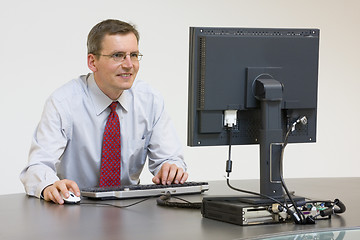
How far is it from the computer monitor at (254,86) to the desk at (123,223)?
0.24 m

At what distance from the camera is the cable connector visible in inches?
89.2

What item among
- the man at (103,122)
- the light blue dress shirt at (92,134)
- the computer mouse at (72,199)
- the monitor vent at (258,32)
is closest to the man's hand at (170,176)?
the man at (103,122)

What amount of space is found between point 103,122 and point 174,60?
246cm

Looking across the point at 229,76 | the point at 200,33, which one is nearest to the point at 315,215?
the point at 229,76

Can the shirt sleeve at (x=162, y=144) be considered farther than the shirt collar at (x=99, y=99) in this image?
Yes

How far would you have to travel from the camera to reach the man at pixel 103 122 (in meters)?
2.85

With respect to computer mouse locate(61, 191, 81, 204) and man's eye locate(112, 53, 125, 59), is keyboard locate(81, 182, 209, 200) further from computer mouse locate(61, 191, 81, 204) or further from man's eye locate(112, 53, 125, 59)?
man's eye locate(112, 53, 125, 59)

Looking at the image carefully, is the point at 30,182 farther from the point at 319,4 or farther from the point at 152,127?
the point at 319,4

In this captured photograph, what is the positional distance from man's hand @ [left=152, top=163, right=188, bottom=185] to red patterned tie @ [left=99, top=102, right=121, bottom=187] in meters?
0.23

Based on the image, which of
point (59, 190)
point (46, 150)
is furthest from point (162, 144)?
point (59, 190)

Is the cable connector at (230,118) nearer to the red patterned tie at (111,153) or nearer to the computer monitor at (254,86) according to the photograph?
the computer monitor at (254,86)

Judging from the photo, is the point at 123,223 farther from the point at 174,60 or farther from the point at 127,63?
the point at 174,60

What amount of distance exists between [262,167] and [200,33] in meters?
0.49

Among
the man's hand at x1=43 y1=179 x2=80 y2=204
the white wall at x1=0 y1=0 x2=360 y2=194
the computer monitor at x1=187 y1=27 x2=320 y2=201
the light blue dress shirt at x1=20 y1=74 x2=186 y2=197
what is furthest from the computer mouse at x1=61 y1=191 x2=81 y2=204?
the white wall at x1=0 y1=0 x2=360 y2=194
